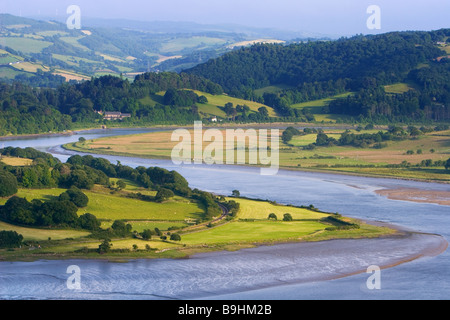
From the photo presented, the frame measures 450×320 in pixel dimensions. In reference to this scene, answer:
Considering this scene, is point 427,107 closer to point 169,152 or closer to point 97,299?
point 169,152

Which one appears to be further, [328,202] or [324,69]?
[324,69]

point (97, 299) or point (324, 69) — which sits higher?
point (324, 69)

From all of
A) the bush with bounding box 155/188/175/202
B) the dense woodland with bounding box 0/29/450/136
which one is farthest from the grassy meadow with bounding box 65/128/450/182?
the bush with bounding box 155/188/175/202

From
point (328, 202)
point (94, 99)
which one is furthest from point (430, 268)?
point (94, 99)

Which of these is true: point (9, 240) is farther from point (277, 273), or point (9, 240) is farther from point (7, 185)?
point (277, 273)

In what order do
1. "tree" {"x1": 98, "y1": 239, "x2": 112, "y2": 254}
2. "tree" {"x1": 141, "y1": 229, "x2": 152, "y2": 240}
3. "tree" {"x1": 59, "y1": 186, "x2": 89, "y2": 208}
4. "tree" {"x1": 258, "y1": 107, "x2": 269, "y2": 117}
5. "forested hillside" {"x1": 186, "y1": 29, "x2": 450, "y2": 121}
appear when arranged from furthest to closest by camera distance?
"tree" {"x1": 258, "y1": 107, "x2": 269, "y2": 117}, "forested hillside" {"x1": 186, "y1": 29, "x2": 450, "y2": 121}, "tree" {"x1": 59, "y1": 186, "x2": 89, "y2": 208}, "tree" {"x1": 141, "y1": 229, "x2": 152, "y2": 240}, "tree" {"x1": 98, "y1": 239, "x2": 112, "y2": 254}

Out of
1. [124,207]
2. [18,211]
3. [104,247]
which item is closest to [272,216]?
[124,207]

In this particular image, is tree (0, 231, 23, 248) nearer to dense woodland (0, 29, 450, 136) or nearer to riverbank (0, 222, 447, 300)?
riverbank (0, 222, 447, 300)

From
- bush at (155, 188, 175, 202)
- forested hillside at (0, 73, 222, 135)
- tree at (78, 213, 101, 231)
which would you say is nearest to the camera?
tree at (78, 213, 101, 231)
